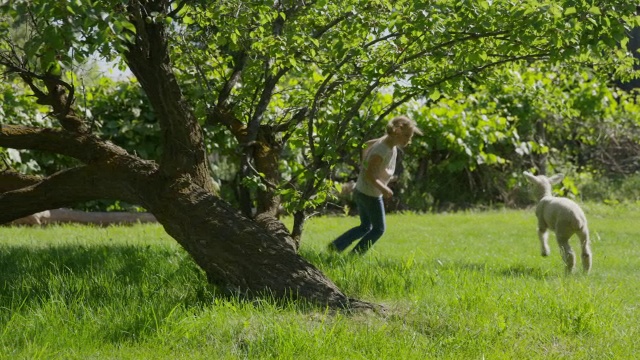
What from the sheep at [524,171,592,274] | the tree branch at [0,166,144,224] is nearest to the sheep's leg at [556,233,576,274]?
the sheep at [524,171,592,274]

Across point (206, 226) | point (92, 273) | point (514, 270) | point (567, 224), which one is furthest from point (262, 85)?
point (567, 224)

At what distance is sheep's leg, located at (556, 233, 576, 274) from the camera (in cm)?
764

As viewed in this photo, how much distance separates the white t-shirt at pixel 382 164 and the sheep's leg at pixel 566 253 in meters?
1.74

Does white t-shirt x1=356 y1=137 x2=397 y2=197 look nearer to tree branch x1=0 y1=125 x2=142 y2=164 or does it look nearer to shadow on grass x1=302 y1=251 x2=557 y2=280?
shadow on grass x1=302 y1=251 x2=557 y2=280

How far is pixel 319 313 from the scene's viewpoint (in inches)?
221

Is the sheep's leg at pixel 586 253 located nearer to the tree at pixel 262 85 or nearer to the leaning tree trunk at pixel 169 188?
the tree at pixel 262 85

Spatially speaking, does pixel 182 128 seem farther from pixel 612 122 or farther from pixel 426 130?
pixel 612 122

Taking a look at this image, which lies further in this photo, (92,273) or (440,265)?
(440,265)

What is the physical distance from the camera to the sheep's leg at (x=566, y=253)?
764cm

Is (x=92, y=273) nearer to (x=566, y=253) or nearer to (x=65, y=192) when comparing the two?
(x=65, y=192)

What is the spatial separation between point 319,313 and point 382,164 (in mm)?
2880

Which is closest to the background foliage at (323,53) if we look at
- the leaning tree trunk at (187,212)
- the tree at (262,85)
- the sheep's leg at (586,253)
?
the tree at (262,85)

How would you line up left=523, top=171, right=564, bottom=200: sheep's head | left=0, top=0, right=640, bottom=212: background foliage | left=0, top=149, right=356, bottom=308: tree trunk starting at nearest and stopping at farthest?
left=0, top=0, right=640, bottom=212: background foliage, left=0, top=149, right=356, bottom=308: tree trunk, left=523, top=171, right=564, bottom=200: sheep's head

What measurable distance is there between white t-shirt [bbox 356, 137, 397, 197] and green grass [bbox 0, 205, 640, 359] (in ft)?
2.59
